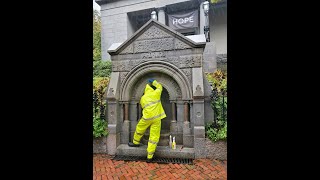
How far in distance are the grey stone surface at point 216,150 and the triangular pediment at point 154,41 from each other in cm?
276

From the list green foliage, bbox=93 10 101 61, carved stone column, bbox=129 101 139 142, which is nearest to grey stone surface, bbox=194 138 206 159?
carved stone column, bbox=129 101 139 142

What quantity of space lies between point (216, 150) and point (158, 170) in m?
1.63

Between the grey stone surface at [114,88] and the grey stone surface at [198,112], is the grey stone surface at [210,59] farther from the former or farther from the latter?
the grey stone surface at [114,88]

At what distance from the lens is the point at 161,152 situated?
13.6 ft

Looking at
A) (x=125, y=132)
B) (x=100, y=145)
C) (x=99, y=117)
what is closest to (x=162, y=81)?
(x=125, y=132)

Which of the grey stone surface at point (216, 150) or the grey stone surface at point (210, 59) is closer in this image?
the grey stone surface at point (216, 150)

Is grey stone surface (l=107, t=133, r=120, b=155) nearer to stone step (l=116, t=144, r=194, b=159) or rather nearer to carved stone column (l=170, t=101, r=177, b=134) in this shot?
stone step (l=116, t=144, r=194, b=159)

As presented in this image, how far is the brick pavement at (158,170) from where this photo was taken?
332cm

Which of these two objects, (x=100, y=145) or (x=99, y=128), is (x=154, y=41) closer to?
(x=99, y=128)

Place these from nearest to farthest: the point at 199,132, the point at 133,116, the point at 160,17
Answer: the point at 199,132 < the point at 133,116 < the point at 160,17

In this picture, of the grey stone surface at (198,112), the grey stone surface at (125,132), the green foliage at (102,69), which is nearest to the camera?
the grey stone surface at (198,112)

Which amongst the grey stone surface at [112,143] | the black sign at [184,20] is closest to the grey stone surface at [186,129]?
the grey stone surface at [112,143]
